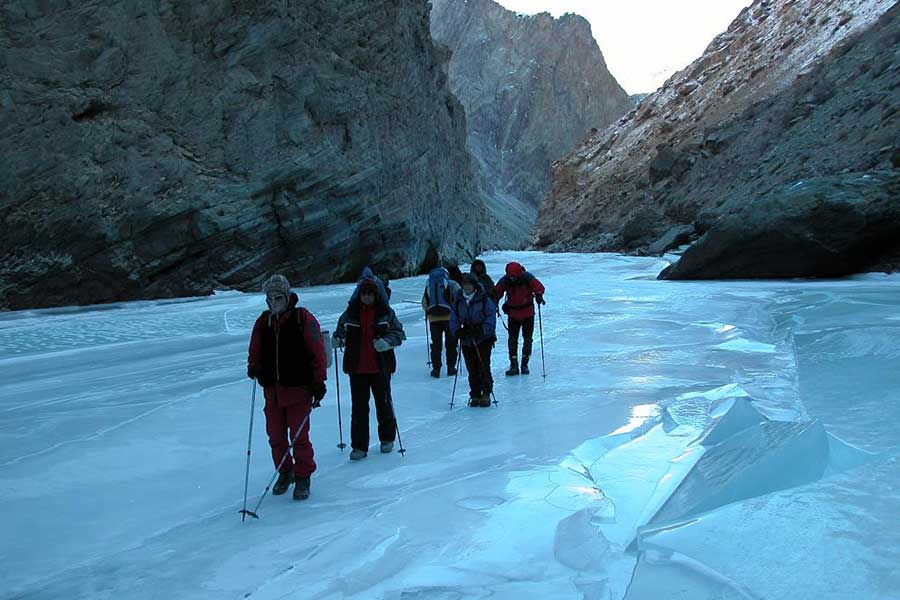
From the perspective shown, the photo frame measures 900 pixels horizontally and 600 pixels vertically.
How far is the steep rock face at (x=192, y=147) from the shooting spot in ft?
59.1

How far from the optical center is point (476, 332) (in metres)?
7.26

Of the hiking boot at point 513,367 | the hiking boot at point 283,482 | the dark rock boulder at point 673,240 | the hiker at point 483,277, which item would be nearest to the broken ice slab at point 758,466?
the hiking boot at point 283,482

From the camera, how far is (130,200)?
19.1 meters

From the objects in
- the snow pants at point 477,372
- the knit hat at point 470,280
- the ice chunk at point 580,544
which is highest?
the knit hat at point 470,280

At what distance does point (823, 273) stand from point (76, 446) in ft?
65.6

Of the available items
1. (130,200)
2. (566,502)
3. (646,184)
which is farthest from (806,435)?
(646,184)

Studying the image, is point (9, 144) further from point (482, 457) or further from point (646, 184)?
point (646, 184)

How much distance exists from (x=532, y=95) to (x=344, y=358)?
601 ft

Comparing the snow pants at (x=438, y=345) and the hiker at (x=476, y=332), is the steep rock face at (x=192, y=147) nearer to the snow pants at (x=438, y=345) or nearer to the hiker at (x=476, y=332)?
the snow pants at (x=438, y=345)

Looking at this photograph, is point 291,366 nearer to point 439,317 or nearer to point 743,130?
point 439,317

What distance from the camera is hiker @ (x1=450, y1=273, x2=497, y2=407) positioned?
7.05 m

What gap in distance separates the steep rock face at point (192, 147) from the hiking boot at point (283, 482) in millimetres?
16807

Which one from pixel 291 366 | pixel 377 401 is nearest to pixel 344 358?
pixel 377 401

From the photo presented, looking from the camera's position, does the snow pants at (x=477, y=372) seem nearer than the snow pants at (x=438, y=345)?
Yes
